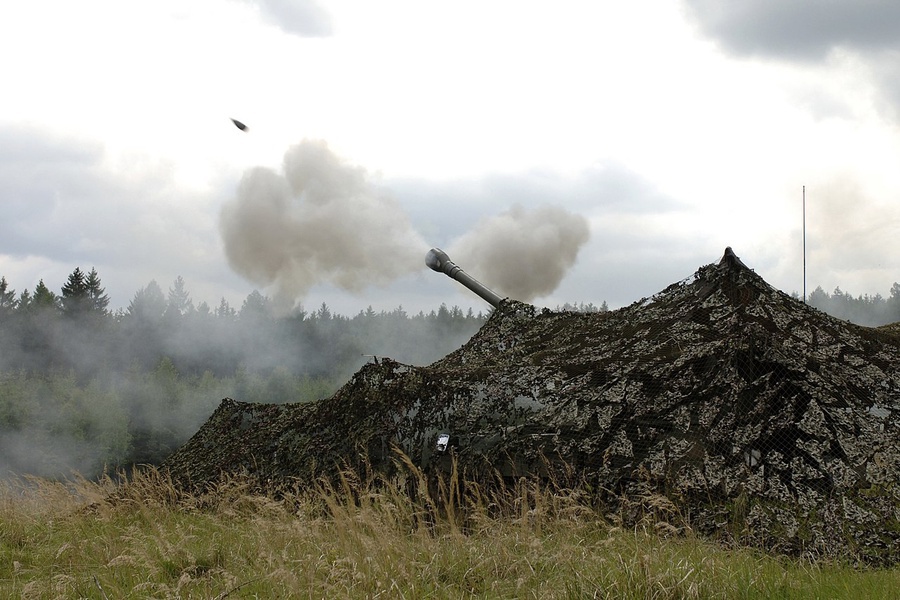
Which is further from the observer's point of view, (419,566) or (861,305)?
(861,305)

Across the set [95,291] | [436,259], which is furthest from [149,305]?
[436,259]

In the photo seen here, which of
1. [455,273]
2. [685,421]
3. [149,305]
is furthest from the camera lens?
[149,305]

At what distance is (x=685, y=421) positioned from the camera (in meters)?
8.41

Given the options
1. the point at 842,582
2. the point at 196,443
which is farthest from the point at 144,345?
the point at 842,582

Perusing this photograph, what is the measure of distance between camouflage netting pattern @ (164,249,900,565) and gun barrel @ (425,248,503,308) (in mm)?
3624

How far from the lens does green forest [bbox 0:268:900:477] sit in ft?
173

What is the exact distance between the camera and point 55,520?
9758 mm

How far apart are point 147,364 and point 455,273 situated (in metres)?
52.2

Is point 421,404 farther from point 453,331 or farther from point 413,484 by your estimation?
point 453,331

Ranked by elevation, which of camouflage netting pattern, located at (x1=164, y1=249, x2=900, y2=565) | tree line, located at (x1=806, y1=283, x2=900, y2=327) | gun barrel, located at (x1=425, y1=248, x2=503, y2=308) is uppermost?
tree line, located at (x1=806, y1=283, x2=900, y2=327)

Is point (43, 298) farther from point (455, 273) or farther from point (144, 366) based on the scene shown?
point (455, 273)

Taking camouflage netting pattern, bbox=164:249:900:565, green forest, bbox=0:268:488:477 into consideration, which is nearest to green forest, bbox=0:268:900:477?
green forest, bbox=0:268:488:477

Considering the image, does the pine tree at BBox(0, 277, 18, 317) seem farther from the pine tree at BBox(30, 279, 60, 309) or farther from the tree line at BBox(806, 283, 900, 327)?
the tree line at BBox(806, 283, 900, 327)

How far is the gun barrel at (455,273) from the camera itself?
1583cm
